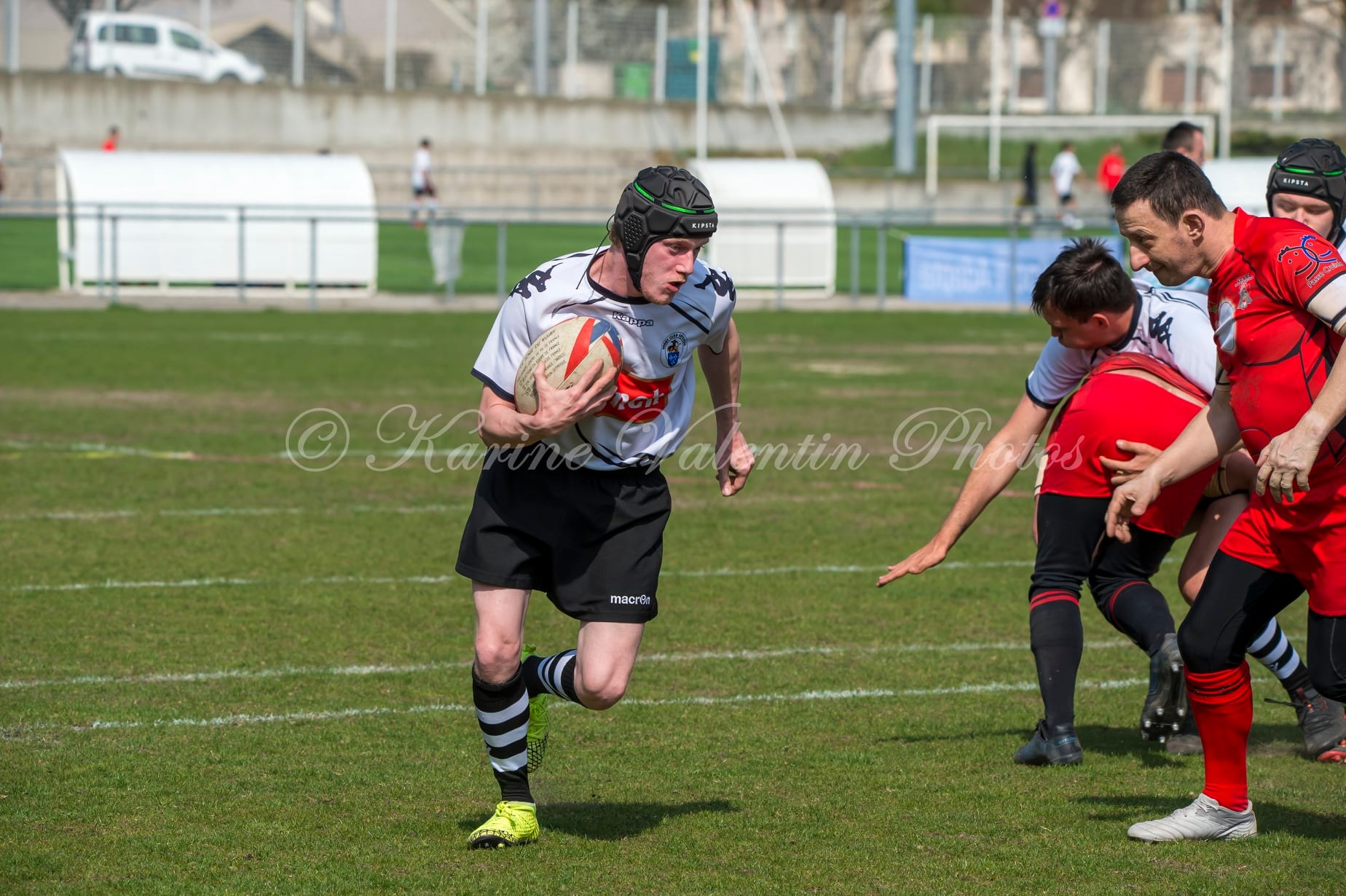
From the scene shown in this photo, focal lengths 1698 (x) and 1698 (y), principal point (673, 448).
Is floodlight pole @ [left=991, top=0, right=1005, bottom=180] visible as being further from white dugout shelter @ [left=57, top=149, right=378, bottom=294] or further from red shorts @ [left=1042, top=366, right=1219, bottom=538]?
red shorts @ [left=1042, top=366, right=1219, bottom=538]

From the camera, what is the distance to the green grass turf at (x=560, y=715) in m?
4.83

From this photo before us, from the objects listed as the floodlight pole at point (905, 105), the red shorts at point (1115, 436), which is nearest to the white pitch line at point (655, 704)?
the red shorts at point (1115, 436)

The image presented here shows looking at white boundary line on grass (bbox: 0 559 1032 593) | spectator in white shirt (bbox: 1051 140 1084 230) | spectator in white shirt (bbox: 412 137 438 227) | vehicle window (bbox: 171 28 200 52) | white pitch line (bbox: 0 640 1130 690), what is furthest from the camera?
vehicle window (bbox: 171 28 200 52)

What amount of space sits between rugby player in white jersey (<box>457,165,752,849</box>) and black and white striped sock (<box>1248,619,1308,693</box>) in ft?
7.78

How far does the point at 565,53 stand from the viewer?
42.8m

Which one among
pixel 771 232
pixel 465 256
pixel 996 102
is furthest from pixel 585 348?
pixel 996 102

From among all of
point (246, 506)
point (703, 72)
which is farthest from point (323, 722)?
point (703, 72)

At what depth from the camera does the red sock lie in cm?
492

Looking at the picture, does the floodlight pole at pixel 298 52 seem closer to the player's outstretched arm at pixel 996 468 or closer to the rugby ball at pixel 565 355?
the player's outstretched arm at pixel 996 468

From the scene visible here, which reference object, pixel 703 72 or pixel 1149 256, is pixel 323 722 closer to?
pixel 1149 256

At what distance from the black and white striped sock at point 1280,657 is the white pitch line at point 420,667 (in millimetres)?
1595

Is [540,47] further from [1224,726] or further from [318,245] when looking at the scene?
[1224,726]

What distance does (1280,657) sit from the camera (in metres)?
6.12

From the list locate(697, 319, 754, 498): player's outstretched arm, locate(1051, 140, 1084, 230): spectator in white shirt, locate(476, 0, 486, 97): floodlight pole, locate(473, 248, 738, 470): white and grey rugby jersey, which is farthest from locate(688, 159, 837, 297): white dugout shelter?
locate(473, 248, 738, 470): white and grey rugby jersey
